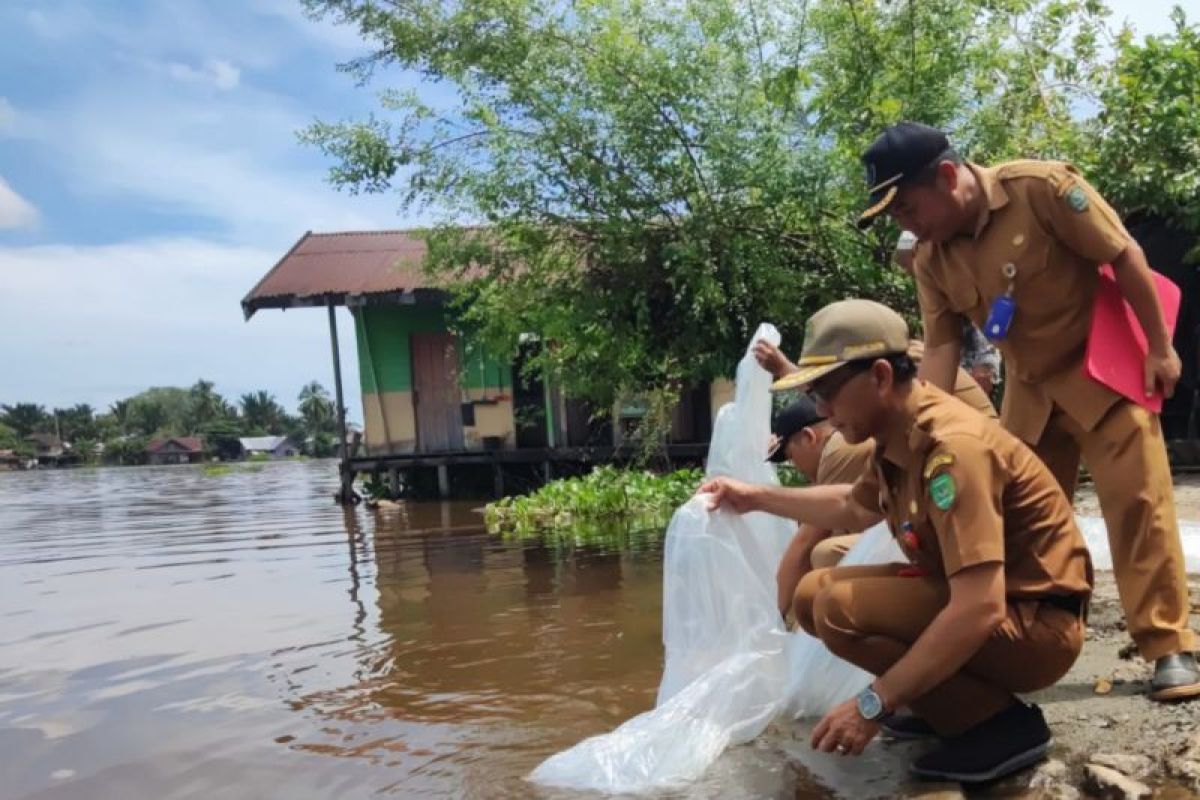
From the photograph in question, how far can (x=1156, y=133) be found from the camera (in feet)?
25.6

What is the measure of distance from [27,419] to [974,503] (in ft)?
354

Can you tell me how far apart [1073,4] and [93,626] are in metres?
8.79

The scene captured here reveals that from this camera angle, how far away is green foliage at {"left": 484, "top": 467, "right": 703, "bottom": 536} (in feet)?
35.1

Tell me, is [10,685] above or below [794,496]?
below

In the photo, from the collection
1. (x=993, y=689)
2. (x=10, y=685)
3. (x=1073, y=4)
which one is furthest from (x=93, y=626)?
(x=1073, y=4)

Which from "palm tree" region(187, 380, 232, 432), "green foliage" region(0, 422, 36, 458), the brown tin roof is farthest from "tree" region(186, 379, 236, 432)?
the brown tin roof

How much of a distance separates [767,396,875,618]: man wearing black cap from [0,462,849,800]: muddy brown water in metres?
0.46

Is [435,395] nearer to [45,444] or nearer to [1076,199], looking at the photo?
[1076,199]

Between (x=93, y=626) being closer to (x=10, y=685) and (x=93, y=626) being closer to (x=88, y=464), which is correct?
(x=10, y=685)

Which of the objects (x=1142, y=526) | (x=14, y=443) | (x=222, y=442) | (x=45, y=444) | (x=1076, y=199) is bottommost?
(x=1142, y=526)

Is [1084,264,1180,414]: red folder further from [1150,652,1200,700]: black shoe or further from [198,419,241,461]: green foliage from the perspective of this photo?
[198,419,241,461]: green foliage

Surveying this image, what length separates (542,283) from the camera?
9031 mm

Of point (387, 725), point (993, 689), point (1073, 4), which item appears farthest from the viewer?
point (1073, 4)

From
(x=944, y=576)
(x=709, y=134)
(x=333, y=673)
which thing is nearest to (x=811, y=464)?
(x=944, y=576)
